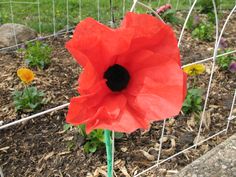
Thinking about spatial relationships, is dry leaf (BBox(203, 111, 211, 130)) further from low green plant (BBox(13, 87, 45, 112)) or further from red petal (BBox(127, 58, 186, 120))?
red petal (BBox(127, 58, 186, 120))

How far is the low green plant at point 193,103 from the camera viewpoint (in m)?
2.53

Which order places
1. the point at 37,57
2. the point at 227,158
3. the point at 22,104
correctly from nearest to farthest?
the point at 227,158 < the point at 22,104 < the point at 37,57

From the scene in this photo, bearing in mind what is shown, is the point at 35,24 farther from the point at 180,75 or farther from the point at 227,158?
the point at 180,75

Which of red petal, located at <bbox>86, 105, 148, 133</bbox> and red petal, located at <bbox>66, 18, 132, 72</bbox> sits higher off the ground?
red petal, located at <bbox>66, 18, 132, 72</bbox>

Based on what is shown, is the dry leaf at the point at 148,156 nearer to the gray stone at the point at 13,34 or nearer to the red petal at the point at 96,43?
the red petal at the point at 96,43

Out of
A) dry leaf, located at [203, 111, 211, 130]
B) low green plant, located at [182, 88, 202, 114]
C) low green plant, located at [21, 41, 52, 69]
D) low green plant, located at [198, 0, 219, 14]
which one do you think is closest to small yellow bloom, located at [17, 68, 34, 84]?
low green plant, located at [21, 41, 52, 69]

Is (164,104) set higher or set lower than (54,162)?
higher

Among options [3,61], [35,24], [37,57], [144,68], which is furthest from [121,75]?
[35,24]

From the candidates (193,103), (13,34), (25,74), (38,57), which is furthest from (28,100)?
(13,34)

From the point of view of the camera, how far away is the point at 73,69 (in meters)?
3.05

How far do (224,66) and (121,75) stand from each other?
2342 millimetres

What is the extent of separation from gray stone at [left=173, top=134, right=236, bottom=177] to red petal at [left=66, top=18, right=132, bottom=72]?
1.20 meters

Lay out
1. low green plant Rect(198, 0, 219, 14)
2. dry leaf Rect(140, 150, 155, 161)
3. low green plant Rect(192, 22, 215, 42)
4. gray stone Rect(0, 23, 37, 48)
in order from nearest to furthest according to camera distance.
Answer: dry leaf Rect(140, 150, 155, 161)
gray stone Rect(0, 23, 37, 48)
low green plant Rect(192, 22, 215, 42)
low green plant Rect(198, 0, 219, 14)

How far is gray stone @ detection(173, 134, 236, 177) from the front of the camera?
1.89 metres
